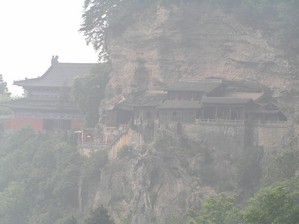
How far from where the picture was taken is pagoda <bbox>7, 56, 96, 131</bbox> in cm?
6888

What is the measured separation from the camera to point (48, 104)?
70188 millimetres

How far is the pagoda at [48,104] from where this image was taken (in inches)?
2712

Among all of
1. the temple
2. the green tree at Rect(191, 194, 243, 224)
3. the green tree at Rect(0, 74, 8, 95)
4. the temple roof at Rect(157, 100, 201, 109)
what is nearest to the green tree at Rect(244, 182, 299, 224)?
the green tree at Rect(191, 194, 243, 224)

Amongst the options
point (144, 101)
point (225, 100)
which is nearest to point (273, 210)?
point (225, 100)

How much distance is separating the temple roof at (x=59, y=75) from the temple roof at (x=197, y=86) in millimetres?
17599

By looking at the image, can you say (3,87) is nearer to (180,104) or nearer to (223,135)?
(180,104)

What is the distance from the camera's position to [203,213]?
4175 cm

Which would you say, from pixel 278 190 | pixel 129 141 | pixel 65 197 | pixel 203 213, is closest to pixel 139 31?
pixel 129 141

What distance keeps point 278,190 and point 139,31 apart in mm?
28768

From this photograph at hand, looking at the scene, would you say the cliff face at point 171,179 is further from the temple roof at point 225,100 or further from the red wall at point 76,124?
the red wall at point 76,124

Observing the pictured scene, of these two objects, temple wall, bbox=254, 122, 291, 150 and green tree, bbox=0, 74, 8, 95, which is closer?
temple wall, bbox=254, 122, 291, 150

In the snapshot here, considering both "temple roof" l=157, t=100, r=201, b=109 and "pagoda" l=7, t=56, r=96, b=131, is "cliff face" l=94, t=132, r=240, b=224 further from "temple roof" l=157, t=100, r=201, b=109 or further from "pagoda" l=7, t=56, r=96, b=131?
"pagoda" l=7, t=56, r=96, b=131

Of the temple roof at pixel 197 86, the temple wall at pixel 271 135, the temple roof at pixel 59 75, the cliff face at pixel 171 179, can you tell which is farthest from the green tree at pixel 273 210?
the temple roof at pixel 59 75

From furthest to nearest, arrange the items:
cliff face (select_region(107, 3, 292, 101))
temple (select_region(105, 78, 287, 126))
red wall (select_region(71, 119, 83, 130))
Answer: red wall (select_region(71, 119, 83, 130)), cliff face (select_region(107, 3, 292, 101)), temple (select_region(105, 78, 287, 126))
